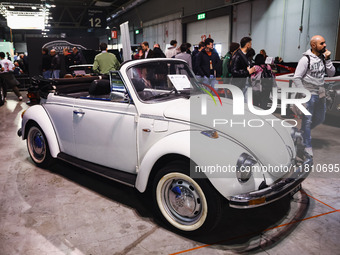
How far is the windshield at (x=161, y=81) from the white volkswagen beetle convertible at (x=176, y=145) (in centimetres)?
1

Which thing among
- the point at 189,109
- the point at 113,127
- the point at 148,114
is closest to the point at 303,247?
the point at 189,109

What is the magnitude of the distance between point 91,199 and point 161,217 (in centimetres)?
109

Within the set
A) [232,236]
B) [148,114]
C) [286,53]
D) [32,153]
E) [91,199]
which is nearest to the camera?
[232,236]

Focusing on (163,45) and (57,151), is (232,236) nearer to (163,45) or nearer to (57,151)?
(57,151)

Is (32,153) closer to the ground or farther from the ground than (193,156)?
closer to the ground

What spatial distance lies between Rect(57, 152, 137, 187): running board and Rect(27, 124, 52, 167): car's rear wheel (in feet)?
1.48

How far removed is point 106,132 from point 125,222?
1.05 metres

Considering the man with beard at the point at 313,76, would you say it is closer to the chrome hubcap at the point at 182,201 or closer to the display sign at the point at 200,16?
the chrome hubcap at the point at 182,201

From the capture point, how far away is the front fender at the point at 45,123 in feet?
13.9

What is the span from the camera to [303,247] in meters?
2.68

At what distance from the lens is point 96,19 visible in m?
21.0

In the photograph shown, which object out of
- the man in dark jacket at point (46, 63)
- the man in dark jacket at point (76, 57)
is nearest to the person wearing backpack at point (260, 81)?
the man in dark jacket at point (76, 57)

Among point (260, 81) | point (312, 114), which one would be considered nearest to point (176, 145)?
point (312, 114)

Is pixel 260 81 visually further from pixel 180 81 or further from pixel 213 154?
pixel 213 154
